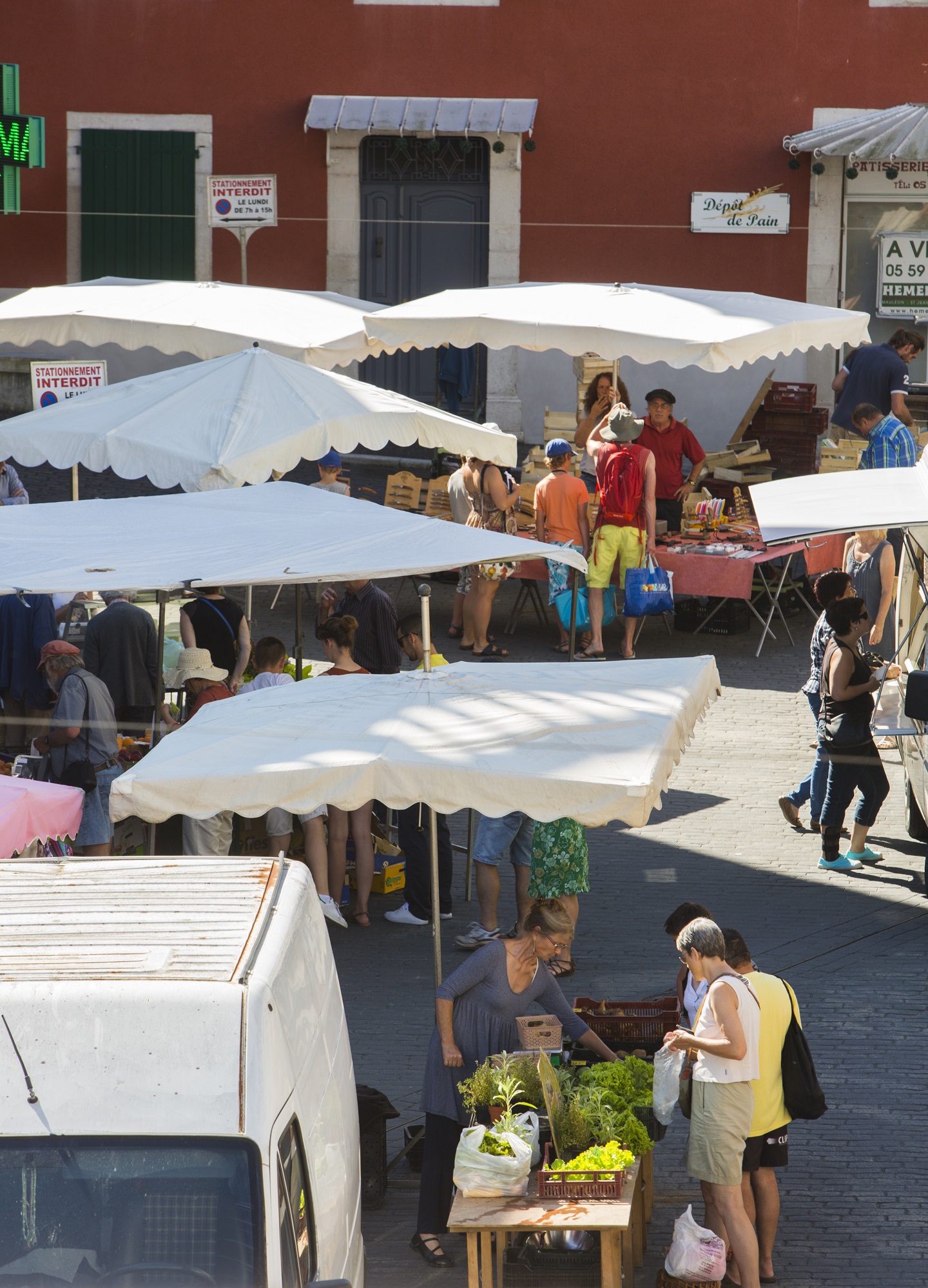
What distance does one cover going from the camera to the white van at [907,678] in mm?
9742

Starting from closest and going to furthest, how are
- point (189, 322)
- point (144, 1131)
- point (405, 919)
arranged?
point (144, 1131) → point (405, 919) → point (189, 322)

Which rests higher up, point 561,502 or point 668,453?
point 668,453

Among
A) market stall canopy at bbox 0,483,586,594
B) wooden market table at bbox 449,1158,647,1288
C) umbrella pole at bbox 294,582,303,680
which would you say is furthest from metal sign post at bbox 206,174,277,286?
wooden market table at bbox 449,1158,647,1288

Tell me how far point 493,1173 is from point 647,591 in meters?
8.86

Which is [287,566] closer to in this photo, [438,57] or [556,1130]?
[556,1130]

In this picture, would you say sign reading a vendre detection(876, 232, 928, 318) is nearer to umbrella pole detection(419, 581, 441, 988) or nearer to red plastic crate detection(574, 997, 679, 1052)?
umbrella pole detection(419, 581, 441, 988)

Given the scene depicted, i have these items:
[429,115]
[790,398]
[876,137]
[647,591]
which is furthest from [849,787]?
[429,115]

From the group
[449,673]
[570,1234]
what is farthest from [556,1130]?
[449,673]

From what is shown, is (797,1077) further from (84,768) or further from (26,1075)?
(84,768)

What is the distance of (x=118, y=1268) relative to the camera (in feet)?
12.9

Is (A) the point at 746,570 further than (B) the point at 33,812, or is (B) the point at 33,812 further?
(A) the point at 746,570

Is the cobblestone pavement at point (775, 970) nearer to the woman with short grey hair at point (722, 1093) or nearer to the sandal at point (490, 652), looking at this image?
the woman with short grey hair at point (722, 1093)

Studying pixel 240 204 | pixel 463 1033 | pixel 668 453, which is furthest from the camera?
pixel 240 204

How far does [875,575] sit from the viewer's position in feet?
40.3
